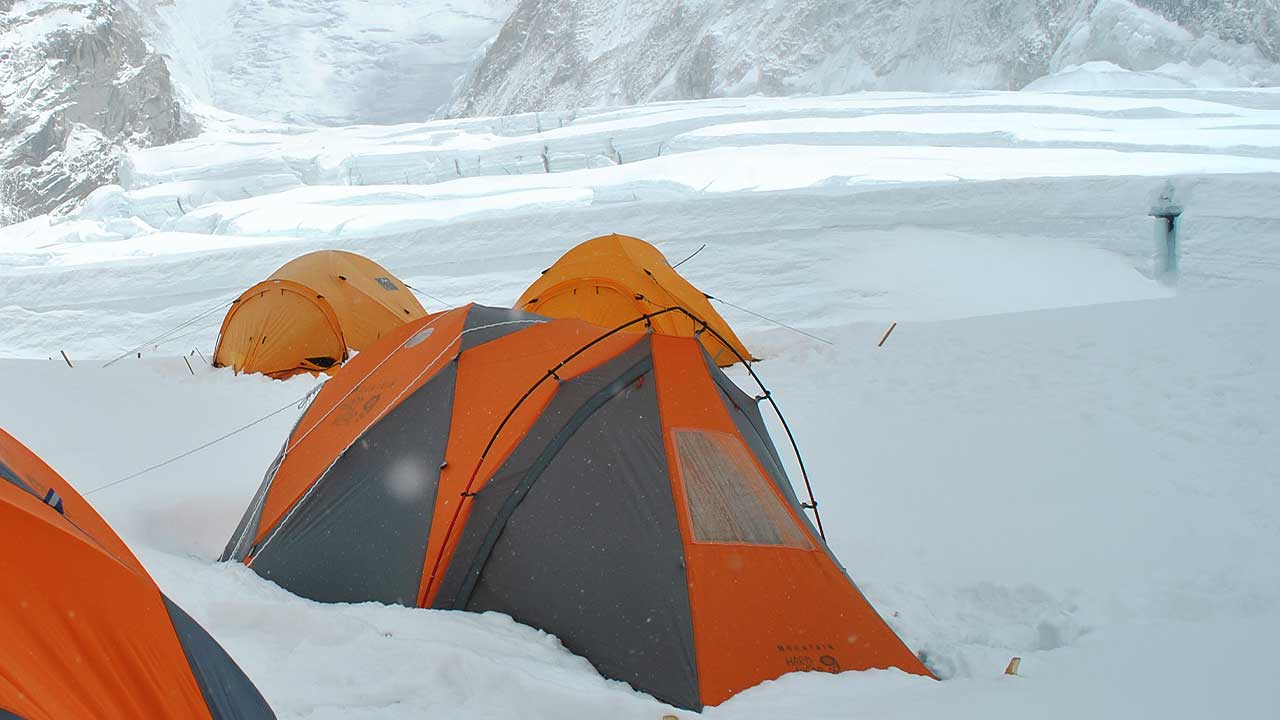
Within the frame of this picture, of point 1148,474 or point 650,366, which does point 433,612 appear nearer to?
point 650,366

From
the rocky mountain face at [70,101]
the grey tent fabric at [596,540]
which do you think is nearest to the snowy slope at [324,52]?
the rocky mountain face at [70,101]

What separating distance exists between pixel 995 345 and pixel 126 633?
6.90 meters

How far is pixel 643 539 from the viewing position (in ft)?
11.9

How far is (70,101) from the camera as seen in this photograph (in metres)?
54.1

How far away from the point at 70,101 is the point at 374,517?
6060 cm

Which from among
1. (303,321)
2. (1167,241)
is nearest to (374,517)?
(303,321)

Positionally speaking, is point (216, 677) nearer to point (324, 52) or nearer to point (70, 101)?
point (70, 101)

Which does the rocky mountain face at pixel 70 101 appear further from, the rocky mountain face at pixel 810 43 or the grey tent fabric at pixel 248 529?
the grey tent fabric at pixel 248 529

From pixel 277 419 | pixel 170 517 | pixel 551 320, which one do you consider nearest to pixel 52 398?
pixel 277 419

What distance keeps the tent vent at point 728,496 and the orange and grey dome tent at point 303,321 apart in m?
6.56

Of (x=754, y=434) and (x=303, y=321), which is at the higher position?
(x=754, y=434)

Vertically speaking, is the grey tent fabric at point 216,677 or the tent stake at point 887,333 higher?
the grey tent fabric at point 216,677

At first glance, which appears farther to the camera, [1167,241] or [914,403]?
[1167,241]

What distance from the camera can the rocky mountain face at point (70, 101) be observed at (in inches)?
2042
